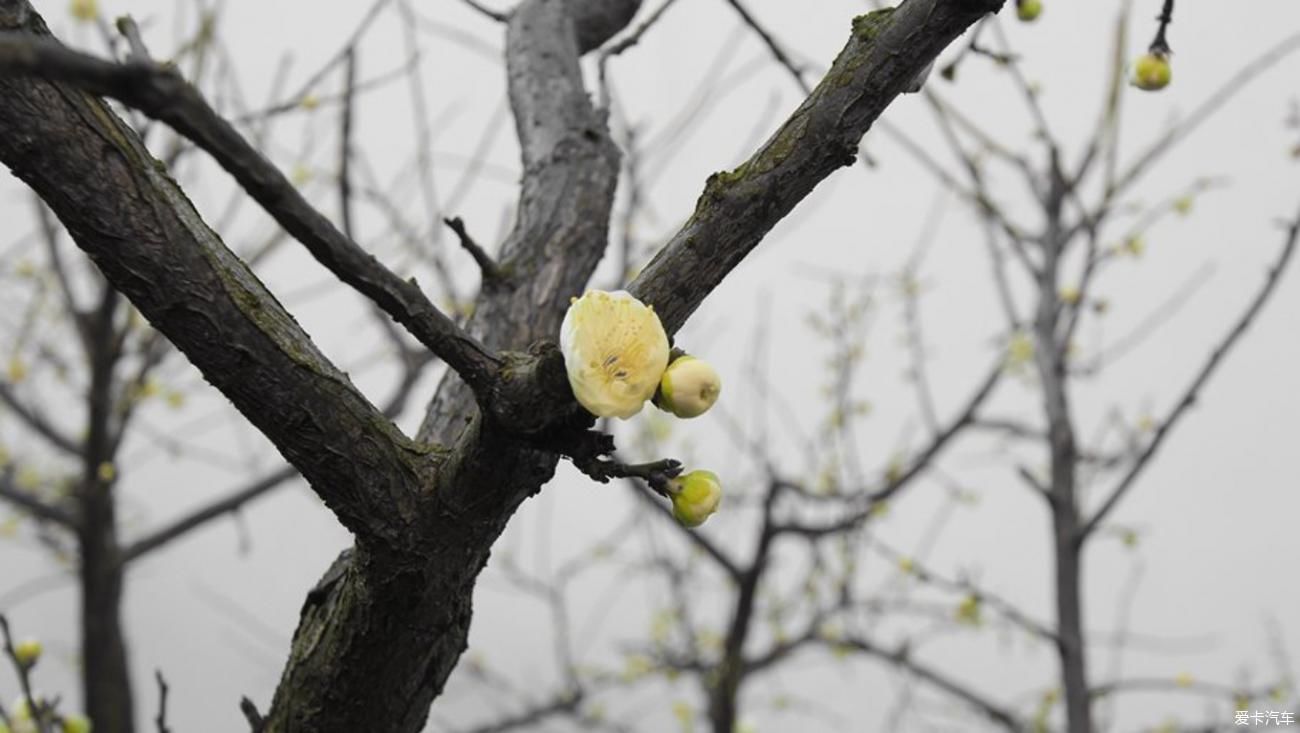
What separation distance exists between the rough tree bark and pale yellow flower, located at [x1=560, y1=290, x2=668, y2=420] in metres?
0.03

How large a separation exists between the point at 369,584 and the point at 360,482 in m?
0.06

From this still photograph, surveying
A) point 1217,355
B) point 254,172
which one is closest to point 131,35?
point 254,172

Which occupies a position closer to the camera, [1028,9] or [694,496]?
[694,496]

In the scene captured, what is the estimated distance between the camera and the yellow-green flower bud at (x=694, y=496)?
48cm

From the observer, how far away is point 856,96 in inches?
19.4

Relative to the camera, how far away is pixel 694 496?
49 centimetres

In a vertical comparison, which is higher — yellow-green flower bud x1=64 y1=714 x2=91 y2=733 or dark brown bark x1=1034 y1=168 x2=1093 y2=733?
dark brown bark x1=1034 y1=168 x2=1093 y2=733

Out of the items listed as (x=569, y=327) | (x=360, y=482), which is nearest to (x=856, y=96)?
(x=569, y=327)

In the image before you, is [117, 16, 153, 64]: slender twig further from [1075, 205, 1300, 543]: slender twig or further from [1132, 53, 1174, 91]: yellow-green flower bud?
[1075, 205, 1300, 543]: slender twig

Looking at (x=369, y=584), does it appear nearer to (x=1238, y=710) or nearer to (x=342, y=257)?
(x=342, y=257)

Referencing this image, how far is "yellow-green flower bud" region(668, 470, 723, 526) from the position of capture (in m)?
0.48

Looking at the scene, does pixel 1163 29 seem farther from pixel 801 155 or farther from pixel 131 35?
pixel 131 35

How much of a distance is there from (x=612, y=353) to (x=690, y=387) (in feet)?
0.11

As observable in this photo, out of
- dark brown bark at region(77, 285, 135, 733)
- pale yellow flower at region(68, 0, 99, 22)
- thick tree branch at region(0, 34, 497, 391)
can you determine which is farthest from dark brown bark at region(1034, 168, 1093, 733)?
pale yellow flower at region(68, 0, 99, 22)
